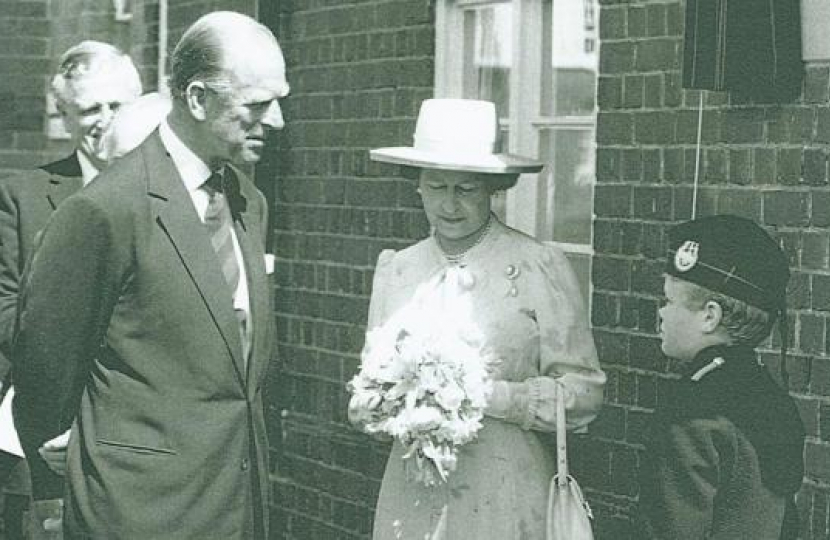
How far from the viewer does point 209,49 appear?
4.68m

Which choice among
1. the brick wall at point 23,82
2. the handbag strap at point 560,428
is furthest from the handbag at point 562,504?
the brick wall at point 23,82

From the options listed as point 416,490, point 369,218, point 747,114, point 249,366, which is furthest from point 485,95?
point 249,366

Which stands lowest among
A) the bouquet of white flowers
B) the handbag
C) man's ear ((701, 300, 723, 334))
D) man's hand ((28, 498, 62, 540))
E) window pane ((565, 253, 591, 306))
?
man's hand ((28, 498, 62, 540))

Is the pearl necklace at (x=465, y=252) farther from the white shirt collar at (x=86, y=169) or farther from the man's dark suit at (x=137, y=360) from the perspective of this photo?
the white shirt collar at (x=86, y=169)

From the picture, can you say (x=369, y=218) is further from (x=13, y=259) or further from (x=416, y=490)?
(x=416, y=490)

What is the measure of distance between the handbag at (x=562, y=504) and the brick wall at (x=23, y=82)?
8358 mm

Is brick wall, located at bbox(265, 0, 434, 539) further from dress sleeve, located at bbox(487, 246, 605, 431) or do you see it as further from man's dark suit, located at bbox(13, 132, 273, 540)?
man's dark suit, located at bbox(13, 132, 273, 540)

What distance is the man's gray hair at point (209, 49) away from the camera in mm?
4668

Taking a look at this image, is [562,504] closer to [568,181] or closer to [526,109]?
[568,181]

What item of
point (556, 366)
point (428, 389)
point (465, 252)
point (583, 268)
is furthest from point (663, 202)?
point (428, 389)

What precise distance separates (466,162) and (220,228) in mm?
868

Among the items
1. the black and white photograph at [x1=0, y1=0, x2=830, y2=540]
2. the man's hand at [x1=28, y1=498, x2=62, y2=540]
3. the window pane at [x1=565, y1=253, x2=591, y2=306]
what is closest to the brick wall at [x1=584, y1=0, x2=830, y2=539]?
the black and white photograph at [x1=0, y1=0, x2=830, y2=540]

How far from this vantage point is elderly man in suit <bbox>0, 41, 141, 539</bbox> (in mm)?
6262

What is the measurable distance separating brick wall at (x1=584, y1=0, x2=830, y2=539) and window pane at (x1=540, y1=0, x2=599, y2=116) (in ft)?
0.83
